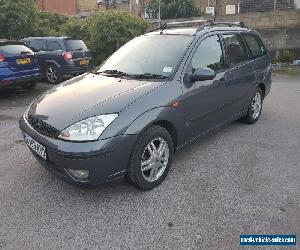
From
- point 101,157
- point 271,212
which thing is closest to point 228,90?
point 271,212

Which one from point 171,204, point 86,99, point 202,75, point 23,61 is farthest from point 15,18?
point 171,204

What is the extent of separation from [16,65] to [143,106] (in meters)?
5.50

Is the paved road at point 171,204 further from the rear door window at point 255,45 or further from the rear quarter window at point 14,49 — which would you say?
Answer: the rear quarter window at point 14,49

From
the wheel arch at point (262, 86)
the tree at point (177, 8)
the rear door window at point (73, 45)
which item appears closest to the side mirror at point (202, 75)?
the wheel arch at point (262, 86)

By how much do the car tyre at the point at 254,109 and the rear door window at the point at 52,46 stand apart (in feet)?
21.4

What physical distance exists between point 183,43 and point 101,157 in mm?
1921

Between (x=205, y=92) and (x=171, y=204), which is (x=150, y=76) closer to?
(x=205, y=92)

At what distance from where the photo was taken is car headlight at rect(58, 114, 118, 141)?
9.98 ft

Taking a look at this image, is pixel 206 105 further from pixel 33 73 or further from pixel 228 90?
pixel 33 73

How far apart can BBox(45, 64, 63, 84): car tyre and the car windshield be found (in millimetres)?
5790

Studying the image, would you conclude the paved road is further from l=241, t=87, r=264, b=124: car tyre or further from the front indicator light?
l=241, t=87, r=264, b=124: car tyre

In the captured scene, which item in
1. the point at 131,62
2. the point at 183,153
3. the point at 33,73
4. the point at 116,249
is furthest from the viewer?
the point at 33,73

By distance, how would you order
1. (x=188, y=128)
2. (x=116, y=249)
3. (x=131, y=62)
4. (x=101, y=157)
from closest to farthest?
1. (x=116, y=249)
2. (x=101, y=157)
3. (x=188, y=128)
4. (x=131, y=62)

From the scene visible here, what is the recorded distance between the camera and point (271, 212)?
3.20 meters
